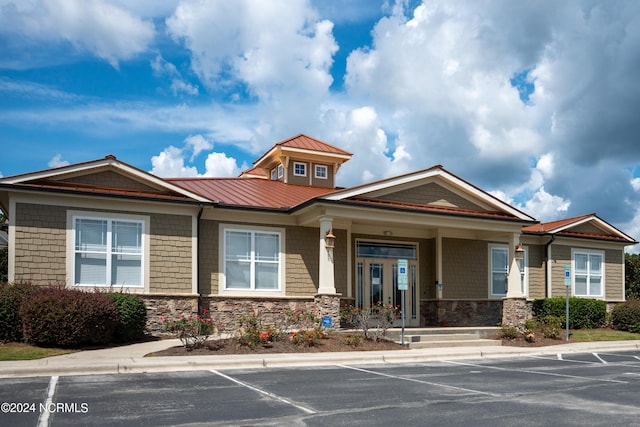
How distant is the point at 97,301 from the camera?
50.2 feet

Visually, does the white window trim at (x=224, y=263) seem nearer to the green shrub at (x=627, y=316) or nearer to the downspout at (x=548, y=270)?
the downspout at (x=548, y=270)

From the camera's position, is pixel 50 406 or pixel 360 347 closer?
pixel 50 406

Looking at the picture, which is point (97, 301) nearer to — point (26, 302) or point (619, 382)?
point (26, 302)

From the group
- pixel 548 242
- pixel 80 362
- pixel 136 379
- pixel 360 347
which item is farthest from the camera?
pixel 548 242

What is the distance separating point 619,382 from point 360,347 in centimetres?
661

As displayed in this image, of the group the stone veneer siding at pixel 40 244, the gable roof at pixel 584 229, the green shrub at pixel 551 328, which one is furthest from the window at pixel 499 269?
the stone veneer siding at pixel 40 244

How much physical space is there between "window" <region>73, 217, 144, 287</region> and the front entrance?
7684 millimetres

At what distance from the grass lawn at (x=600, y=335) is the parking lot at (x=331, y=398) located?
8.42 meters

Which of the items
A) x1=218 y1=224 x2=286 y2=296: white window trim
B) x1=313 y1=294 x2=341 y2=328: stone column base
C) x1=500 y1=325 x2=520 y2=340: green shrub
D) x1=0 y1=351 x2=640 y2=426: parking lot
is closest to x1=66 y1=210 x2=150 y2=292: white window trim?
x1=218 y1=224 x2=286 y2=296: white window trim

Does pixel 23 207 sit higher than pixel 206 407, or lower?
higher

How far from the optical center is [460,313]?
76.7 feet

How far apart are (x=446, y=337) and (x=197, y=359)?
9063mm

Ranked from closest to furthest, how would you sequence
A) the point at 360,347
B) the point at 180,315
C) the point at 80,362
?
1. the point at 80,362
2. the point at 360,347
3. the point at 180,315

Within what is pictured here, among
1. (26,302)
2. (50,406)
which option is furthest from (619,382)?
(26,302)
